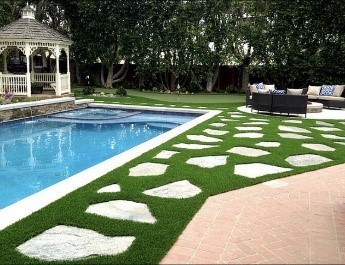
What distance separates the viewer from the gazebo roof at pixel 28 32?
15492mm

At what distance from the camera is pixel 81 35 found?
24281 millimetres

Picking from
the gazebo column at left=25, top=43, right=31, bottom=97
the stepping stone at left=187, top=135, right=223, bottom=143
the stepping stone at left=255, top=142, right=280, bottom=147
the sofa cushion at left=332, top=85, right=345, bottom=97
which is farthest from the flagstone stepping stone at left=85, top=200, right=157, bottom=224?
the sofa cushion at left=332, top=85, right=345, bottom=97

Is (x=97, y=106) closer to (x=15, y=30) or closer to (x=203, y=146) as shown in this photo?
(x=15, y=30)

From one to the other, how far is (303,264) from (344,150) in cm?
496

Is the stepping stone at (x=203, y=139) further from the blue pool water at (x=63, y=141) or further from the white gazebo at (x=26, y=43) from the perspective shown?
the white gazebo at (x=26, y=43)

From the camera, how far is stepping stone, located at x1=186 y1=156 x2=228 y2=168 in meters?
6.07

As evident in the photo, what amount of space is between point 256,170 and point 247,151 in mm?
1264

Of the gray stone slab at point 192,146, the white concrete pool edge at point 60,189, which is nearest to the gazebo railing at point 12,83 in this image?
the white concrete pool edge at point 60,189

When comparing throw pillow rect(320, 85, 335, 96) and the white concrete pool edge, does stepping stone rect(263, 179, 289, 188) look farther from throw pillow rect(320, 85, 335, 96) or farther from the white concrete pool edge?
throw pillow rect(320, 85, 335, 96)

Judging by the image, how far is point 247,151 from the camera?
7043mm

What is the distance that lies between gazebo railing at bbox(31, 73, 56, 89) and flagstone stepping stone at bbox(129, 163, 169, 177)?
1417 centimetres

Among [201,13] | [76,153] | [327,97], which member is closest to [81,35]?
[201,13]

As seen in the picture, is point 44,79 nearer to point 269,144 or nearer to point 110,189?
point 269,144

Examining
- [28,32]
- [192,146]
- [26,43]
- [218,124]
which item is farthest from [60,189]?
[28,32]
